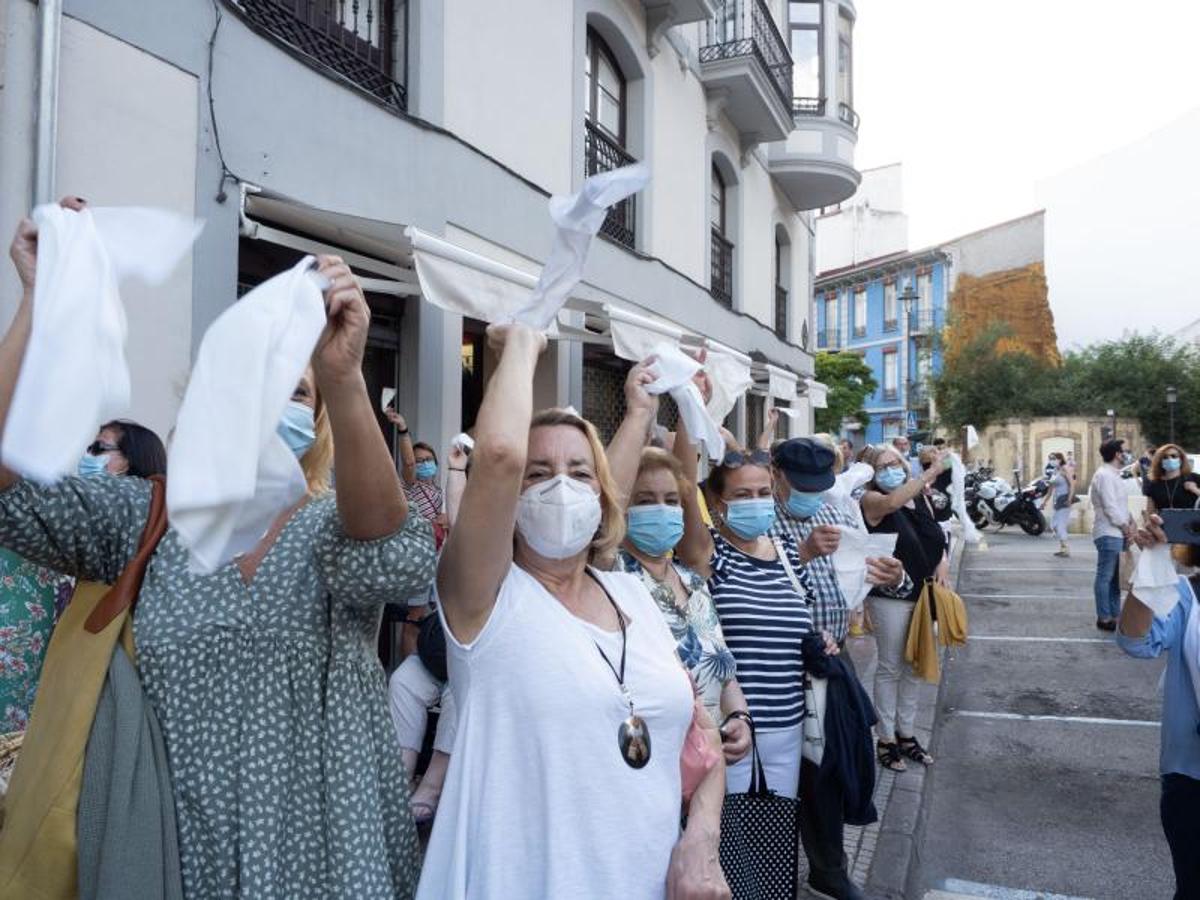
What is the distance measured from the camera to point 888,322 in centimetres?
5122

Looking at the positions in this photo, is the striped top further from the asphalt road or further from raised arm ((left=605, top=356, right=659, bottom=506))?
the asphalt road

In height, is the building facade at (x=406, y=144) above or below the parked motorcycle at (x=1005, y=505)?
above

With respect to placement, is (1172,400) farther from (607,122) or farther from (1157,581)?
(1157,581)

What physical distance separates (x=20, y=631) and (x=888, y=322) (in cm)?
5197

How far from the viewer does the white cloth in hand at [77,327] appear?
4.29 ft

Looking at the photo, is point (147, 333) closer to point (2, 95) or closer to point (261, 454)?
point (2, 95)

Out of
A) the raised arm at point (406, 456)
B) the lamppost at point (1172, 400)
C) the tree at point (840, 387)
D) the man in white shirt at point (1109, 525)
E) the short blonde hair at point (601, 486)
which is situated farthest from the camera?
the lamppost at point (1172, 400)

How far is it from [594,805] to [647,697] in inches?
10.2

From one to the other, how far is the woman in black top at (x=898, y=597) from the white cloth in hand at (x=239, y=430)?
15.6 feet

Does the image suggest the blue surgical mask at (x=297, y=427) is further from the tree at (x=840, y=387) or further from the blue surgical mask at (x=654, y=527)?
the tree at (x=840, y=387)

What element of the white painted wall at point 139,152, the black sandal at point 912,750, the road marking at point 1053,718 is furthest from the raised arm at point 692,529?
the road marking at point 1053,718

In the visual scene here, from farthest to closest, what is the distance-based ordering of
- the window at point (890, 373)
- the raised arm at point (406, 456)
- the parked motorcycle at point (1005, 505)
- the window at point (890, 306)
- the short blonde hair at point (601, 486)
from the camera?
the window at point (890, 373)
the window at point (890, 306)
the parked motorcycle at point (1005, 505)
the raised arm at point (406, 456)
the short blonde hair at point (601, 486)

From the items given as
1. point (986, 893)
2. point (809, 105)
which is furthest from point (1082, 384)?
point (986, 893)

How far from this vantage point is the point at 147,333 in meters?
4.87
